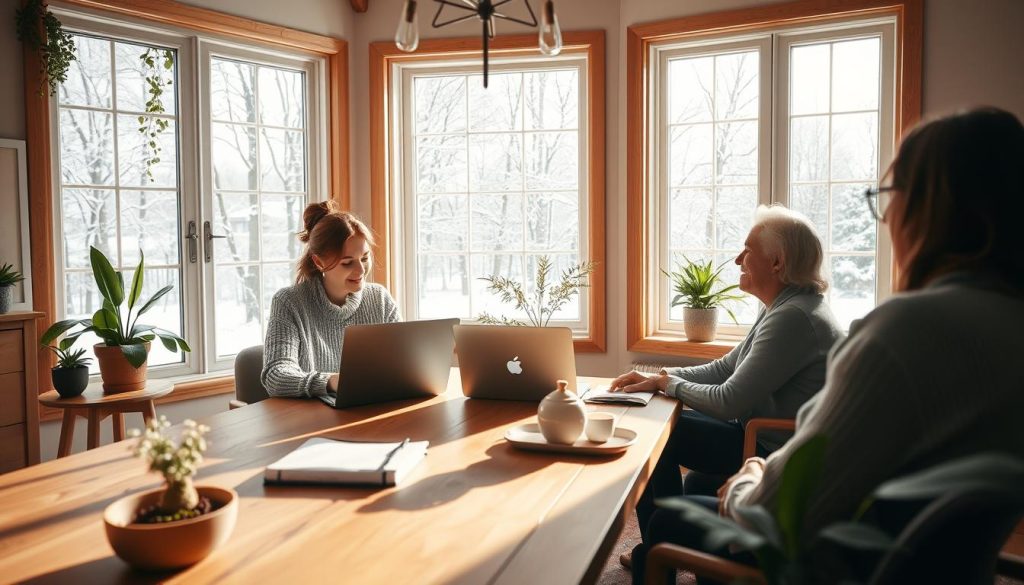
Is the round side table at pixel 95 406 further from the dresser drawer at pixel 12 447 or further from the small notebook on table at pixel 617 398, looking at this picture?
the small notebook on table at pixel 617 398

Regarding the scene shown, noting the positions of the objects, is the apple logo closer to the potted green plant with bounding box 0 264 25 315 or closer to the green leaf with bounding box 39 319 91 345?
the green leaf with bounding box 39 319 91 345

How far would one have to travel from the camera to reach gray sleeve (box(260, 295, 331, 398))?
2.40 metres

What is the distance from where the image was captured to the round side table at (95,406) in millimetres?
3102

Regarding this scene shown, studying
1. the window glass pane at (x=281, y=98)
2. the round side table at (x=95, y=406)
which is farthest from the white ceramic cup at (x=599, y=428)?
the window glass pane at (x=281, y=98)

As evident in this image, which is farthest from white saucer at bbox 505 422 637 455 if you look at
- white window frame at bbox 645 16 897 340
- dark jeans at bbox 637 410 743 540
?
white window frame at bbox 645 16 897 340

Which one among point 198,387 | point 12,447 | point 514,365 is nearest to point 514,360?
point 514,365

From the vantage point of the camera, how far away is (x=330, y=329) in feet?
9.28

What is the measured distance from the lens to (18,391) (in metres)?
3.07

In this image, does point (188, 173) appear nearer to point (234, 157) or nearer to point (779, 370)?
point (234, 157)

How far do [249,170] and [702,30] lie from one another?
97.7 inches

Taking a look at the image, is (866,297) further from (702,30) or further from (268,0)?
(268,0)

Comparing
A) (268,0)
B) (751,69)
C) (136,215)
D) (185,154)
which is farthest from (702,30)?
(136,215)

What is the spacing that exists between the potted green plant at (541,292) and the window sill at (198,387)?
1364 millimetres

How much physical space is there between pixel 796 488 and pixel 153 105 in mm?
3830
